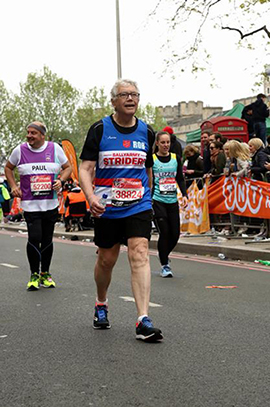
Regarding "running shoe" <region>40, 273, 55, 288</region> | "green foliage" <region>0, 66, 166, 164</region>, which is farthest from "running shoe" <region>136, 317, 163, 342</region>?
"green foliage" <region>0, 66, 166, 164</region>

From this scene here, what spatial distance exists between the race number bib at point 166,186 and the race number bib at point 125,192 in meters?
3.98

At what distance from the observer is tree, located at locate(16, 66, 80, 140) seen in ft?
234

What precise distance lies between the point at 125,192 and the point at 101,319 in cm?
106

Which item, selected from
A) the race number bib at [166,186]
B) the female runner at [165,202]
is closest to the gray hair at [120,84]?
the female runner at [165,202]

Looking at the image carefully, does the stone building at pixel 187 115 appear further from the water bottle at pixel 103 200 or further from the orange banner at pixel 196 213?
the water bottle at pixel 103 200

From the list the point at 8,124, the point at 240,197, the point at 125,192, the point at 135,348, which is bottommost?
the point at 135,348

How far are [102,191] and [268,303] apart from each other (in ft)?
7.85

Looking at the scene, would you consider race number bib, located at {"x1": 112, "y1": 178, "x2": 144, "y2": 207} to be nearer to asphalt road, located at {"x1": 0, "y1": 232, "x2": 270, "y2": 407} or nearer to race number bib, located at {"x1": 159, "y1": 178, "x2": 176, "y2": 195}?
asphalt road, located at {"x1": 0, "y1": 232, "x2": 270, "y2": 407}

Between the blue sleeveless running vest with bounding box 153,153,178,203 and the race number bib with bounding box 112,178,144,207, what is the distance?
157 inches

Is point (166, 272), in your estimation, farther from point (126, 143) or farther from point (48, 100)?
point (48, 100)

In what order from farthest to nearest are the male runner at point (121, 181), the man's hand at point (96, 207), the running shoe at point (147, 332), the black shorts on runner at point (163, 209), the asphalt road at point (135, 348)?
the black shorts on runner at point (163, 209) → the male runner at point (121, 181) → the man's hand at point (96, 207) → the running shoe at point (147, 332) → the asphalt road at point (135, 348)

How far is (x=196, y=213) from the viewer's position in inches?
601

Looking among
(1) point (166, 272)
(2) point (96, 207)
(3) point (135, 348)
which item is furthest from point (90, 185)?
(1) point (166, 272)

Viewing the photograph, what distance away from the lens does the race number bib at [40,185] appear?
8.30m
